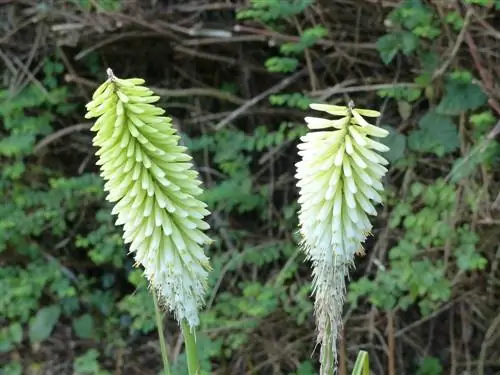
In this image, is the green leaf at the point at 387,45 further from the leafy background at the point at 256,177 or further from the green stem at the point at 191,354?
the green stem at the point at 191,354

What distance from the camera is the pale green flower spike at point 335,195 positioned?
5.06 feet

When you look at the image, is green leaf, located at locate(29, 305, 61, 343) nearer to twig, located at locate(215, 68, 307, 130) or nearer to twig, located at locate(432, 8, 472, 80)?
twig, located at locate(215, 68, 307, 130)

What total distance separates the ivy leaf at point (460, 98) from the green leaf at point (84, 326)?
2214mm

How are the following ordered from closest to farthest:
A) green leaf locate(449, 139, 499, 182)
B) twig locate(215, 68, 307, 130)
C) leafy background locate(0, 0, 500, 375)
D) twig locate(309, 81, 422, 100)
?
green leaf locate(449, 139, 499, 182)
leafy background locate(0, 0, 500, 375)
twig locate(309, 81, 422, 100)
twig locate(215, 68, 307, 130)

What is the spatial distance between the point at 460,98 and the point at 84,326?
2.35 m

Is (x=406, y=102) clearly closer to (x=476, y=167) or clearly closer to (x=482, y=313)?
(x=476, y=167)

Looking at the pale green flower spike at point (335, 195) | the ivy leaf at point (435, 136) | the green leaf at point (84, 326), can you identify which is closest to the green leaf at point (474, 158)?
the ivy leaf at point (435, 136)

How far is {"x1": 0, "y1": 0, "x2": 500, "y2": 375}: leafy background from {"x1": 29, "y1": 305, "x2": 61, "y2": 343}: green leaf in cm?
1

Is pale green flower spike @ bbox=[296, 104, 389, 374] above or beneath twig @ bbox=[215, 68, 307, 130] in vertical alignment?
above

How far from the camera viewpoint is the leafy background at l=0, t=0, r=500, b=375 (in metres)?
3.21

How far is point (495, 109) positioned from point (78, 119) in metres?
2.34

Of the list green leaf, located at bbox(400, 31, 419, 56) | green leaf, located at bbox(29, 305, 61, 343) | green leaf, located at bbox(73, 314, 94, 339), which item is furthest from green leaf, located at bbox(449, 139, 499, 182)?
green leaf, located at bbox(29, 305, 61, 343)

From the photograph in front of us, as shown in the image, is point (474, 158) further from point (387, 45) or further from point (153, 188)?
point (153, 188)

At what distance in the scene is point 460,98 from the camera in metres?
3.18
